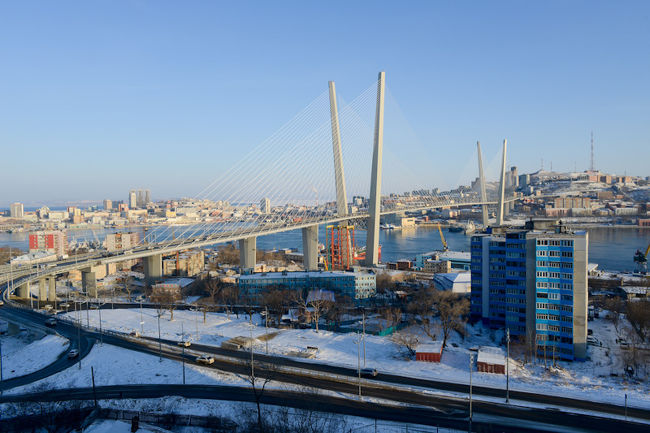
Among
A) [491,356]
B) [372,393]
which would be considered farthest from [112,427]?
[491,356]

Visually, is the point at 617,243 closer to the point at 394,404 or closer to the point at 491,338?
the point at 491,338

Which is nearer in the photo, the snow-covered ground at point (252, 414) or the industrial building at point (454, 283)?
the snow-covered ground at point (252, 414)

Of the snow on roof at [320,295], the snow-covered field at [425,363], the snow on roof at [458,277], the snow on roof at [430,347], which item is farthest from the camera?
the snow on roof at [458,277]

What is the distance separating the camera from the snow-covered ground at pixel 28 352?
639cm

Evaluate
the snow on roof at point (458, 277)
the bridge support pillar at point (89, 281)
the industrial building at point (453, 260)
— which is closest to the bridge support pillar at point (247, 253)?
the bridge support pillar at point (89, 281)

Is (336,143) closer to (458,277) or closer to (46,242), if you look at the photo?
(458,277)

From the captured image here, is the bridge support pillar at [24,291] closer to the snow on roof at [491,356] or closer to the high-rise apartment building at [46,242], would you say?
the snow on roof at [491,356]

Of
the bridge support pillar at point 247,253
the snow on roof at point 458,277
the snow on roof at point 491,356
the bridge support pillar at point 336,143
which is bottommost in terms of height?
the snow on roof at point 491,356

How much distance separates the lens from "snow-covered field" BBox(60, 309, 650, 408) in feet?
18.2

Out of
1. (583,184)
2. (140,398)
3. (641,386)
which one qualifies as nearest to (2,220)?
(140,398)

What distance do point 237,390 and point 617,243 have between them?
25.5 metres

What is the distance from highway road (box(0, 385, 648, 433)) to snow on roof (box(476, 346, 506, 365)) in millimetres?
1256

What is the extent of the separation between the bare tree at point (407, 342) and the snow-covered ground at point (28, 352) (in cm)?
492

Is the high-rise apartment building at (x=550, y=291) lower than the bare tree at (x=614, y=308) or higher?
higher
